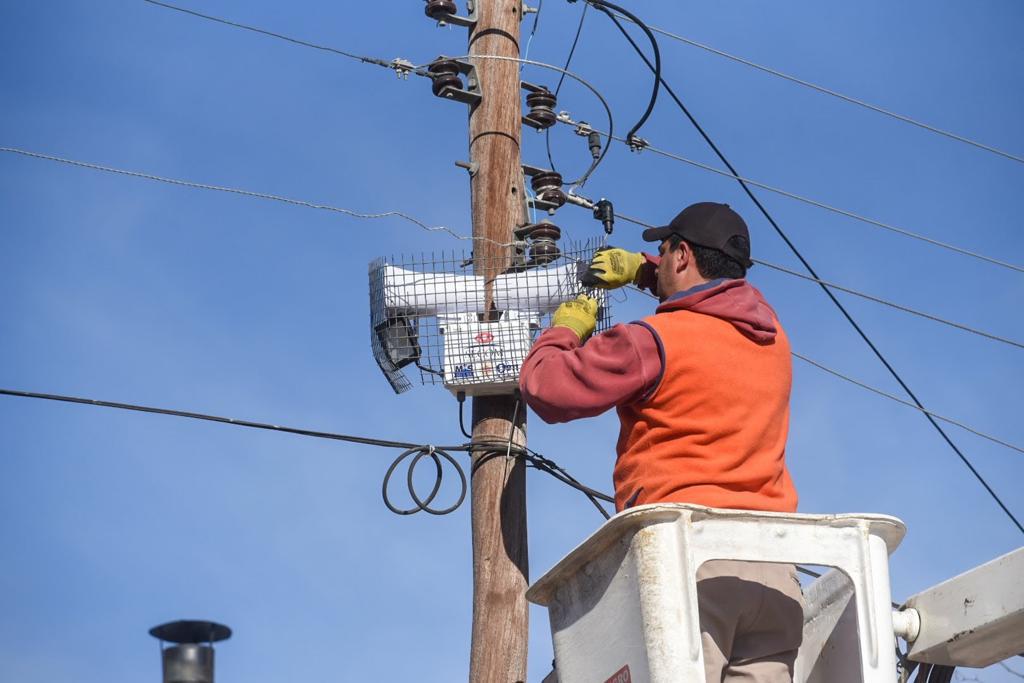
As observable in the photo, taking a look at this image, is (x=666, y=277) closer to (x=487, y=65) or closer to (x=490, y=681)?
(x=490, y=681)

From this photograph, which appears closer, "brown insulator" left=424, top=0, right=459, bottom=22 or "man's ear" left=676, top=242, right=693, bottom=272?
"man's ear" left=676, top=242, right=693, bottom=272

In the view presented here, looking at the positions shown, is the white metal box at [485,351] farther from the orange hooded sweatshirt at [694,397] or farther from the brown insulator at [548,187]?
the orange hooded sweatshirt at [694,397]

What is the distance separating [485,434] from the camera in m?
6.34

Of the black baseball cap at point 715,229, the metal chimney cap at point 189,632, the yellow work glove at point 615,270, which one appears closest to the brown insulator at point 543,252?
the yellow work glove at point 615,270

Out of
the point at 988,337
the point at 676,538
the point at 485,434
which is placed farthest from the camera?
the point at 988,337

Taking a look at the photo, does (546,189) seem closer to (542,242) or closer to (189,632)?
(542,242)

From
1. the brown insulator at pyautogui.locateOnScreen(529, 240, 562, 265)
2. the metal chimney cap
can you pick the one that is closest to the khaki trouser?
the metal chimney cap

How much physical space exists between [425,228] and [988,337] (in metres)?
5.25

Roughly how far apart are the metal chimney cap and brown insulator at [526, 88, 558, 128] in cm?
551

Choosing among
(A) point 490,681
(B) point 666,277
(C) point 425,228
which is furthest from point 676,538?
(C) point 425,228

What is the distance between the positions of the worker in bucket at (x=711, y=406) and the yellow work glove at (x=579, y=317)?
35 cm

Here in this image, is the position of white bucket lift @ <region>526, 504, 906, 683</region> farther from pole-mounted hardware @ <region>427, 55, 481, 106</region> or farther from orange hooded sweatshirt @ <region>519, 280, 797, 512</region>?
pole-mounted hardware @ <region>427, 55, 481, 106</region>

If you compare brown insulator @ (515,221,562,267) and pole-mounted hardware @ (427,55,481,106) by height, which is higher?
pole-mounted hardware @ (427,55,481,106)

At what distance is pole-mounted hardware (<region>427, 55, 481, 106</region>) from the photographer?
7.08 m
